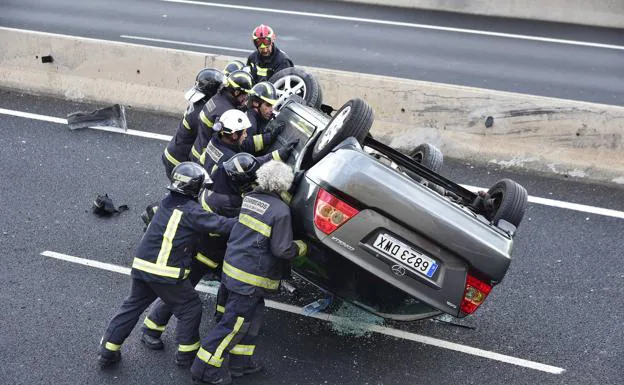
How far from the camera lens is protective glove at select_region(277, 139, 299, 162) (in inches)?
261

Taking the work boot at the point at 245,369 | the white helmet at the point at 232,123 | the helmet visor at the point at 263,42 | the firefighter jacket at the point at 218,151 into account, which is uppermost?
the helmet visor at the point at 263,42

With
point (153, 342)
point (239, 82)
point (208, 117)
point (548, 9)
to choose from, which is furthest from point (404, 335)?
point (548, 9)

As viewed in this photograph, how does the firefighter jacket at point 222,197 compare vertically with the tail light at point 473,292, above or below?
below

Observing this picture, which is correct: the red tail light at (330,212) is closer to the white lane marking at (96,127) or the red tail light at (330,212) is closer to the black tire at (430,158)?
the black tire at (430,158)

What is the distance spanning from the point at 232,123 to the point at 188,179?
1154 millimetres

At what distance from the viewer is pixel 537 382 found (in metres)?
5.83

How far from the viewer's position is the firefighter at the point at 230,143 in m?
6.67

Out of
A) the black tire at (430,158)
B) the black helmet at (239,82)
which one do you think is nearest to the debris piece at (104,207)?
the black helmet at (239,82)

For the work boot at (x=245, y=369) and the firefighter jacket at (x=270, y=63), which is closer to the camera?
the work boot at (x=245, y=369)

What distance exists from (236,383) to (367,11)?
13.0 m

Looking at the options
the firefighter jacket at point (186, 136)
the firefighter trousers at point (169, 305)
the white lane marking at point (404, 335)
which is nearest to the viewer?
the firefighter trousers at point (169, 305)

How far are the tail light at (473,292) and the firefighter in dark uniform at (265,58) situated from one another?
15.7ft

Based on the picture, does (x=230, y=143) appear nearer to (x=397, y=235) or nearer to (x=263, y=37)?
(x=397, y=235)

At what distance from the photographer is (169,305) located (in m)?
5.89
